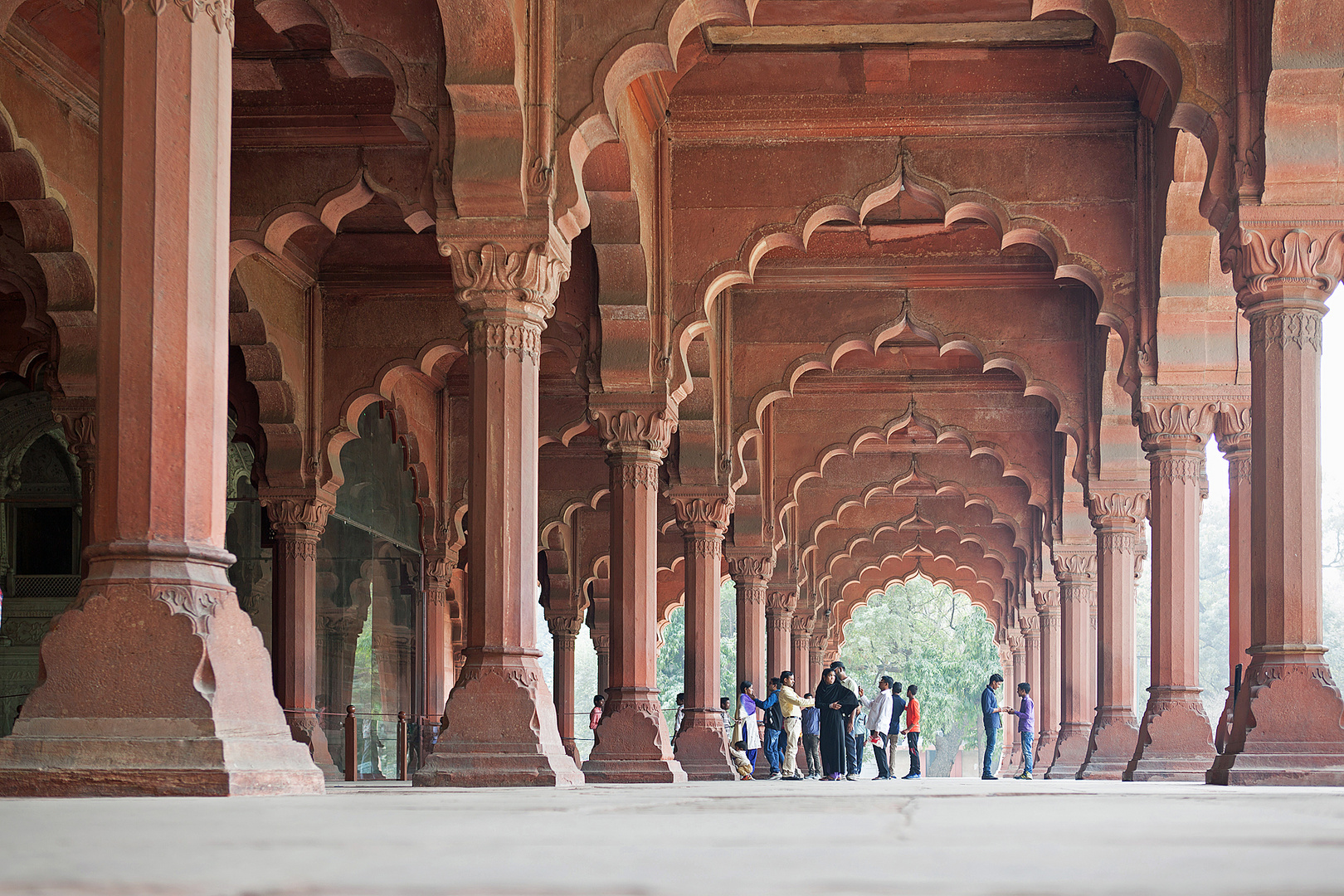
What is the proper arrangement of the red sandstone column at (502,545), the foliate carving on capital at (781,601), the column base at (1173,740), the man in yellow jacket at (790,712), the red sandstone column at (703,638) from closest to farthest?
the red sandstone column at (502,545) → the column base at (1173,740) → the red sandstone column at (703,638) → the man in yellow jacket at (790,712) → the foliate carving on capital at (781,601)

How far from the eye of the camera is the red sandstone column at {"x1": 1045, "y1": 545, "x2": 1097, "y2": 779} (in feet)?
66.2

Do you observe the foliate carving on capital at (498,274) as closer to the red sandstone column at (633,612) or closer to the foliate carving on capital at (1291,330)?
the red sandstone column at (633,612)

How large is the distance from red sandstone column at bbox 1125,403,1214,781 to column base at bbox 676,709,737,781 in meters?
4.68

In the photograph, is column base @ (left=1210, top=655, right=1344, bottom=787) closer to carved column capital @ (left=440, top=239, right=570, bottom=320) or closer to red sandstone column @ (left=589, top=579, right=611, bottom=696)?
carved column capital @ (left=440, top=239, right=570, bottom=320)

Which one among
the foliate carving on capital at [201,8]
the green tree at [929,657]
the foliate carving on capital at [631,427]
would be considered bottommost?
the green tree at [929,657]

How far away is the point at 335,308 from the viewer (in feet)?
56.8

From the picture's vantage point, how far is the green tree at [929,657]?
64.6 metres

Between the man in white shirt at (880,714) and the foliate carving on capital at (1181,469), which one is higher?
the foliate carving on capital at (1181,469)

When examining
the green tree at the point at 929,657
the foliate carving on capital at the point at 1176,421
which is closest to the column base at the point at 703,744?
the foliate carving on capital at the point at 1176,421

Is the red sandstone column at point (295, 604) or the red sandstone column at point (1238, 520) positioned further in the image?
the red sandstone column at point (295, 604)

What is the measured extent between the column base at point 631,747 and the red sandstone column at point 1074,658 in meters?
8.22

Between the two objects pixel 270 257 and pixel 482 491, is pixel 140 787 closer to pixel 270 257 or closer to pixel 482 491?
pixel 482 491

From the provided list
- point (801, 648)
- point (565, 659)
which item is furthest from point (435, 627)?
point (801, 648)

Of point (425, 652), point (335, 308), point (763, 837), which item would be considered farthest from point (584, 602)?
point (763, 837)
